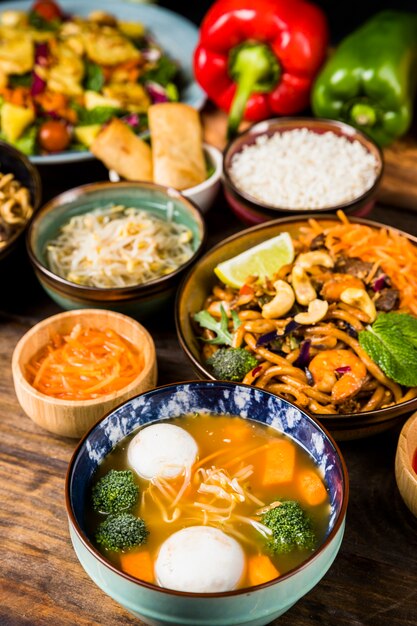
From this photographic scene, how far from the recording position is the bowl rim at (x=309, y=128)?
10.2 feet

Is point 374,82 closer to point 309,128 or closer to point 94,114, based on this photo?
point 309,128

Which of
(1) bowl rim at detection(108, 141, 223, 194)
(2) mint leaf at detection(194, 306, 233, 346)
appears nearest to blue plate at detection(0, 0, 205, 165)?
(1) bowl rim at detection(108, 141, 223, 194)

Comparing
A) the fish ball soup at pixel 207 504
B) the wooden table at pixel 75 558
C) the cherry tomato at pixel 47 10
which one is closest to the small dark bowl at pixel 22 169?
the wooden table at pixel 75 558

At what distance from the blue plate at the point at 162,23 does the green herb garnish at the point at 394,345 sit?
1989 mm

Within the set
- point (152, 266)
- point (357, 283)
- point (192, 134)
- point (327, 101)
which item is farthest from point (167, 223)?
point (327, 101)

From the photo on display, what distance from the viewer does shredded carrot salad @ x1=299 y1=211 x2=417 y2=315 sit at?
2744mm

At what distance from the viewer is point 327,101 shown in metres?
3.85

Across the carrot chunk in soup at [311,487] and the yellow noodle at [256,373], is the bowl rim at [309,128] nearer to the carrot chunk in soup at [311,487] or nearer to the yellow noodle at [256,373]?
the yellow noodle at [256,373]

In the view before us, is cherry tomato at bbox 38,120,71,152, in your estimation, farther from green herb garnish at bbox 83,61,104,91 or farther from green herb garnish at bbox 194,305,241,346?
green herb garnish at bbox 194,305,241,346

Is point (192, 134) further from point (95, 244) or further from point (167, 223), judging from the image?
point (95, 244)

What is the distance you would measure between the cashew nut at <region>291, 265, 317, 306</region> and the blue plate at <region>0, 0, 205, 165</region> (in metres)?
1.71

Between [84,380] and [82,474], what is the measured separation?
563 mm

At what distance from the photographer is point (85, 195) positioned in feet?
10.7

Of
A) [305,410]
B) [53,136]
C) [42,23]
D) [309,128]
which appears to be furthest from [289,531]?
[42,23]
